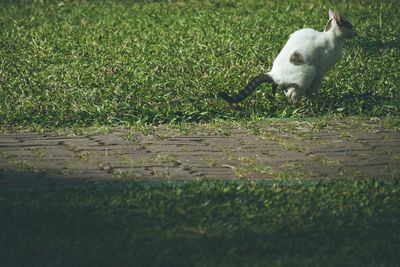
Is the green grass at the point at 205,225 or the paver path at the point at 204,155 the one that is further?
the paver path at the point at 204,155

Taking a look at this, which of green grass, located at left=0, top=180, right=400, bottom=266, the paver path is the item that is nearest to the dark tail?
the paver path

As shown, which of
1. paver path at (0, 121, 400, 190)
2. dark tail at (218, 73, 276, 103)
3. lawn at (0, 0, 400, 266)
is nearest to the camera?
lawn at (0, 0, 400, 266)

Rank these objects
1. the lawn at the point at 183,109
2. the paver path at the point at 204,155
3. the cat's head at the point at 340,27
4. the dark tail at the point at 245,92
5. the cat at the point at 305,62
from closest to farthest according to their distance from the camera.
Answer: the lawn at the point at 183,109 < the paver path at the point at 204,155 < the dark tail at the point at 245,92 < the cat at the point at 305,62 < the cat's head at the point at 340,27

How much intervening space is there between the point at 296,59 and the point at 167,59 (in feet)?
7.57

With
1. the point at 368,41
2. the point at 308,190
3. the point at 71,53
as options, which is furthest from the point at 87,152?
the point at 368,41

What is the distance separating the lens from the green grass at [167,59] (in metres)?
7.73

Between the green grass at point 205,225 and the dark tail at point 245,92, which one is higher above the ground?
the green grass at point 205,225

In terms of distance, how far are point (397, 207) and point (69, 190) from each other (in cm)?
170

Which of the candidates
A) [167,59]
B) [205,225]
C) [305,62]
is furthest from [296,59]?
[205,225]

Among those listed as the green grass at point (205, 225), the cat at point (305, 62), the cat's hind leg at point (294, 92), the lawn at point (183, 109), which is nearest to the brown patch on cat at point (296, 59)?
the cat at point (305, 62)

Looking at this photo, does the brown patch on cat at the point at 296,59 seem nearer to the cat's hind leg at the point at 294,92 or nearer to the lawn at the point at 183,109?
the cat's hind leg at the point at 294,92

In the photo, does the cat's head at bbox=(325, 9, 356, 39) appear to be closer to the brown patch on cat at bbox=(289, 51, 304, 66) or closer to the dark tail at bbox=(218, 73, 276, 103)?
the brown patch on cat at bbox=(289, 51, 304, 66)

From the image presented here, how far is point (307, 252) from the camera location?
4.47 metres

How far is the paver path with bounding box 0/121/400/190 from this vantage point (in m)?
5.90
